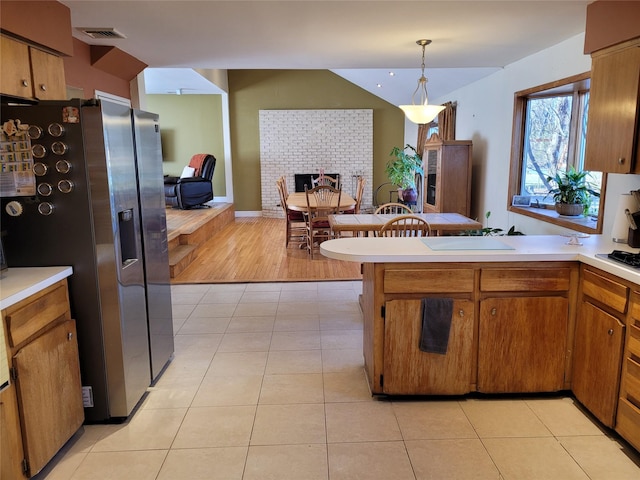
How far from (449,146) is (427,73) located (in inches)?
60.1

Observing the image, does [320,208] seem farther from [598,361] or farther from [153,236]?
[598,361]

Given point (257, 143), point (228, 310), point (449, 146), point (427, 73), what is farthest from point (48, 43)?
point (257, 143)

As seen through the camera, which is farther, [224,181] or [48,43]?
[224,181]

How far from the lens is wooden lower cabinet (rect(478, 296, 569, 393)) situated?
7.59 feet

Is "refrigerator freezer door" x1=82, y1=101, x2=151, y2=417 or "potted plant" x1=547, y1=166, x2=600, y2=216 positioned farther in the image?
"potted plant" x1=547, y1=166, x2=600, y2=216

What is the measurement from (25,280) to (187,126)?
7.87m

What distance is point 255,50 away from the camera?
4.02m

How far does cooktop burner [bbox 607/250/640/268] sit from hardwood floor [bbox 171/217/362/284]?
2789 millimetres

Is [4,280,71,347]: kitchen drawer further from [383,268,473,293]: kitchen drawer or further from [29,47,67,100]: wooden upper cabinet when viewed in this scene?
[383,268,473,293]: kitchen drawer

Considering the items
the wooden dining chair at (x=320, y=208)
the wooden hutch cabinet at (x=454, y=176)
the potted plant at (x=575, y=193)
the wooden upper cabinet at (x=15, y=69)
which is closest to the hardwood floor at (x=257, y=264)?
the wooden dining chair at (x=320, y=208)

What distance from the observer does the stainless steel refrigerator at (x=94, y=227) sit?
1.99 m

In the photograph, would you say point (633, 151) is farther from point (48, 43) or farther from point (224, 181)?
point (224, 181)

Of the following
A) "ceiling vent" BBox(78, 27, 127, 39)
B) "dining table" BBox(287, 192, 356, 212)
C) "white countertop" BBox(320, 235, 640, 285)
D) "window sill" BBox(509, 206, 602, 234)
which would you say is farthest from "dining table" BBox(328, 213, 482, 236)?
"ceiling vent" BBox(78, 27, 127, 39)

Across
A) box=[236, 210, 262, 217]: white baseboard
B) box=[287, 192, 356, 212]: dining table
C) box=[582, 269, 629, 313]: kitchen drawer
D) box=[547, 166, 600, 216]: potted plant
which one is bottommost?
box=[236, 210, 262, 217]: white baseboard
